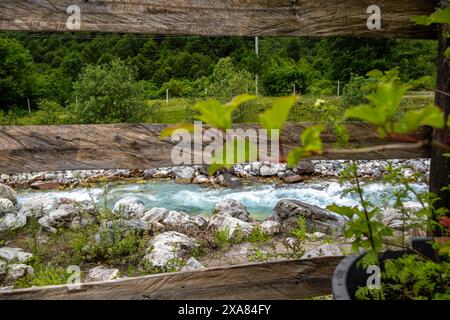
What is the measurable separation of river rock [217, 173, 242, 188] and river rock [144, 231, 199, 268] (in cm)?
718

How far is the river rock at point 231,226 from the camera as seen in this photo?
498 centimetres

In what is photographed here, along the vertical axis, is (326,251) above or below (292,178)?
above

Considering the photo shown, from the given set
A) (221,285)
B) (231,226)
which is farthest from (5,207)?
(221,285)

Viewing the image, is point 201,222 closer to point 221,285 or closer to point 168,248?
point 168,248

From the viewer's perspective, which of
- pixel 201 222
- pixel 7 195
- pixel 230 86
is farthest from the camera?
pixel 230 86

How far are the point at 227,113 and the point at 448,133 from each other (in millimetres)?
1673

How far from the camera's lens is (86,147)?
76.7 inches

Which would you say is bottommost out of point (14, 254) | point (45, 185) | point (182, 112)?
point (45, 185)

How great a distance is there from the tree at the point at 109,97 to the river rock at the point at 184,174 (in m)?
9.91

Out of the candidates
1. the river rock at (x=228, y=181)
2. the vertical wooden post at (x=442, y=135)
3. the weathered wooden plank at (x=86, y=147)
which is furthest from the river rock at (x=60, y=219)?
the river rock at (x=228, y=181)

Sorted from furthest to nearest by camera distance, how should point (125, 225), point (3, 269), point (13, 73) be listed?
point (13, 73), point (125, 225), point (3, 269)

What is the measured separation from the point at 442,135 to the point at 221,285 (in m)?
1.19

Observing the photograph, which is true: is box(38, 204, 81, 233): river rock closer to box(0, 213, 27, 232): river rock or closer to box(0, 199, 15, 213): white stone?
box(0, 213, 27, 232): river rock
